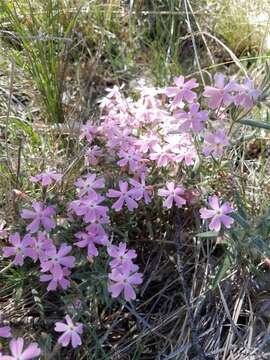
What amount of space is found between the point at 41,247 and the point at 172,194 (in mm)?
345

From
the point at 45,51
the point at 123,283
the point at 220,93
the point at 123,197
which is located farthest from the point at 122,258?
the point at 45,51

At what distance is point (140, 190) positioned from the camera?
1377 mm

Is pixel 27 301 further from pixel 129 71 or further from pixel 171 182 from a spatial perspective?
pixel 129 71

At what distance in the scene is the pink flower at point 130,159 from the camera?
1431mm

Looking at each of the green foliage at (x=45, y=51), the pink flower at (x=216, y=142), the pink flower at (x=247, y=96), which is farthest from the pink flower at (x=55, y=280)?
the green foliage at (x=45, y=51)

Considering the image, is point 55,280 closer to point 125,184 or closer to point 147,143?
point 125,184

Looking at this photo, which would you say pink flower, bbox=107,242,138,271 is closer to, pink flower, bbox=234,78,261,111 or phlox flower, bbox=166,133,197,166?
phlox flower, bbox=166,133,197,166

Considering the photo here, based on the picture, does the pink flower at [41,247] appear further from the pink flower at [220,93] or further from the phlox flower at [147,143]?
the pink flower at [220,93]

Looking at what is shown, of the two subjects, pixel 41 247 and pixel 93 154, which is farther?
pixel 93 154

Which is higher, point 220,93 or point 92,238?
point 220,93

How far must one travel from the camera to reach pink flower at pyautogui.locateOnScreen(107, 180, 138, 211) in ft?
4.42

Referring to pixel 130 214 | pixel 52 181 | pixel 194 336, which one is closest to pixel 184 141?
pixel 130 214

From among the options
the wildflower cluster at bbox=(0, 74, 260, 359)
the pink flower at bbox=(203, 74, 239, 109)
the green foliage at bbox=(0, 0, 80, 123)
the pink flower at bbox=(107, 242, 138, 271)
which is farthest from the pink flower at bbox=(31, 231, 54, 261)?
the green foliage at bbox=(0, 0, 80, 123)

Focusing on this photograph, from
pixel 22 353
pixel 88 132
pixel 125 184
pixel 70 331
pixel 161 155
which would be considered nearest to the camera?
pixel 22 353
